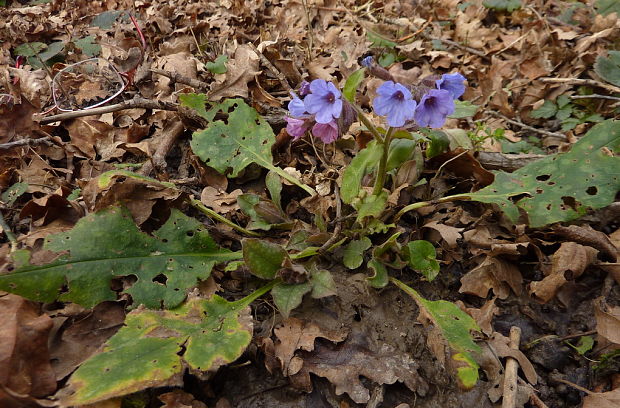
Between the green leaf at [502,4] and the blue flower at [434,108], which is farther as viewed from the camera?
the green leaf at [502,4]

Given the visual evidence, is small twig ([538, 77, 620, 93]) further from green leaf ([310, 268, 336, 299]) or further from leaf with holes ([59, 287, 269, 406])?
leaf with holes ([59, 287, 269, 406])

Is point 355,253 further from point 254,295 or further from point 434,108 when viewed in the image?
point 434,108

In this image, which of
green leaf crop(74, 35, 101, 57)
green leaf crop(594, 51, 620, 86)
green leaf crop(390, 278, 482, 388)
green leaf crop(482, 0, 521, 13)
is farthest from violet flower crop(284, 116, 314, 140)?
green leaf crop(482, 0, 521, 13)

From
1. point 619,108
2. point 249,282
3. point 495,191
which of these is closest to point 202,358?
point 249,282

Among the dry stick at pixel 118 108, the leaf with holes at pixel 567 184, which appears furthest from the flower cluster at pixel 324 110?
the dry stick at pixel 118 108

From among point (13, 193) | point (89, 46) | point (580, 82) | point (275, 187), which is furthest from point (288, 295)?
point (89, 46)

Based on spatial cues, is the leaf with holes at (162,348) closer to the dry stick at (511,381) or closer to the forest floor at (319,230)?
the forest floor at (319,230)
